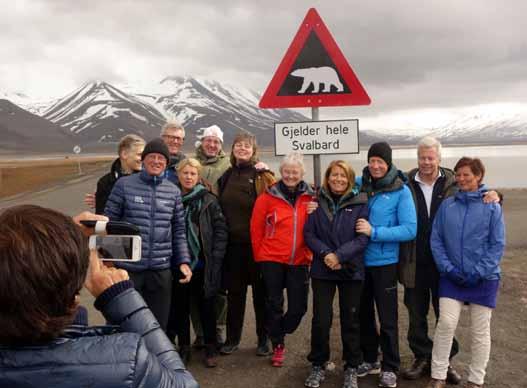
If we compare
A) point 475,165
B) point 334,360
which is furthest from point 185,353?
point 475,165

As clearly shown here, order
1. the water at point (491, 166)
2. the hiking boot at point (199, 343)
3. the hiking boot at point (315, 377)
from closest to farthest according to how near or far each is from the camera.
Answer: the hiking boot at point (315, 377) → the hiking boot at point (199, 343) → the water at point (491, 166)

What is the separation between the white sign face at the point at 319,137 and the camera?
13.1 feet

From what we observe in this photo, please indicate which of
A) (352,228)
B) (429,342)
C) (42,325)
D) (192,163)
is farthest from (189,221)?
(42,325)

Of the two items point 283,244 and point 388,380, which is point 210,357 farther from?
point 388,380

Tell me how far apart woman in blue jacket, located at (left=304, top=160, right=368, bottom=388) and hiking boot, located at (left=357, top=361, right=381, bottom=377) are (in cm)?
19

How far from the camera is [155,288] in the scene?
362 centimetres

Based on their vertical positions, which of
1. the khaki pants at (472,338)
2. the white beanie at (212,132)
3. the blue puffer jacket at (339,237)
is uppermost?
the white beanie at (212,132)

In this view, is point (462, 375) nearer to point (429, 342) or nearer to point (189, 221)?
point (429, 342)

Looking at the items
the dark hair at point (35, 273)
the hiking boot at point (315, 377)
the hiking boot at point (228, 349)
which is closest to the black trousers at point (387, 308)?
the hiking boot at point (315, 377)

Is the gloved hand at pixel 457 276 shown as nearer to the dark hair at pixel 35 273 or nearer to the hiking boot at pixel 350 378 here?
the hiking boot at pixel 350 378

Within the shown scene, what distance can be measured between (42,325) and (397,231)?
9.36 feet

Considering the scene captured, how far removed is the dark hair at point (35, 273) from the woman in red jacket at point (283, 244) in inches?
108

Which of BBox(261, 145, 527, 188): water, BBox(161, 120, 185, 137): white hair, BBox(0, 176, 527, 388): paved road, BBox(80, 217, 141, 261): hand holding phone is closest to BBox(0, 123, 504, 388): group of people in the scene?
BBox(0, 176, 527, 388): paved road

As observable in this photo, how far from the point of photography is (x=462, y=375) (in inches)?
143
